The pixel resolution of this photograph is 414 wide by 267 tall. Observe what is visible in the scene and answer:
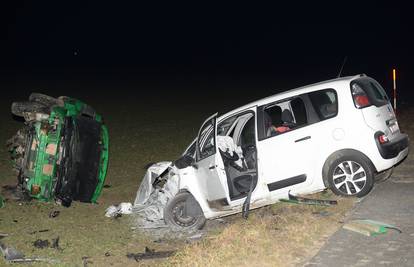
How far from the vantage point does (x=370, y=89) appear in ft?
29.2

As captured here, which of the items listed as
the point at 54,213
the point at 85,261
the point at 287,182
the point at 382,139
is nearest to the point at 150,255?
the point at 85,261

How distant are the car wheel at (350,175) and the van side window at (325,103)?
0.65 meters

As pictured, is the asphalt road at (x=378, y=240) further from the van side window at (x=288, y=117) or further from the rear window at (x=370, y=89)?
the van side window at (x=288, y=117)

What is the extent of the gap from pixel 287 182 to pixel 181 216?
1695 millimetres

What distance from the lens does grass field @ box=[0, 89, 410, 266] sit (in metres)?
7.12

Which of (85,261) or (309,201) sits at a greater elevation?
(309,201)

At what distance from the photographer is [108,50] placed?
5225 centimetres

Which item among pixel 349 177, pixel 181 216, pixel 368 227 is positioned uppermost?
pixel 349 177

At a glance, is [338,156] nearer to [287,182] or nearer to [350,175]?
[350,175]

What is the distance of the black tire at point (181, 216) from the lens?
30.0ft

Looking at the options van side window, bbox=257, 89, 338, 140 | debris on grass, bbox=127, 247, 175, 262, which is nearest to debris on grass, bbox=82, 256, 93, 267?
debris on grass, bbox=127, 247, 175, 262

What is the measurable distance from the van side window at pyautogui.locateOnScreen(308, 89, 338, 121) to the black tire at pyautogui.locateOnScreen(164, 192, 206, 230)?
7.54 ft

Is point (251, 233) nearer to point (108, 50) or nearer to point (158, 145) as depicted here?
point (158, 145)

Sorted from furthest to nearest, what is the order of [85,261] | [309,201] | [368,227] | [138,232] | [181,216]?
1. [138,232]
2. [181,216]
3. [309,201]
4. [85,261]
5. [368,227]
